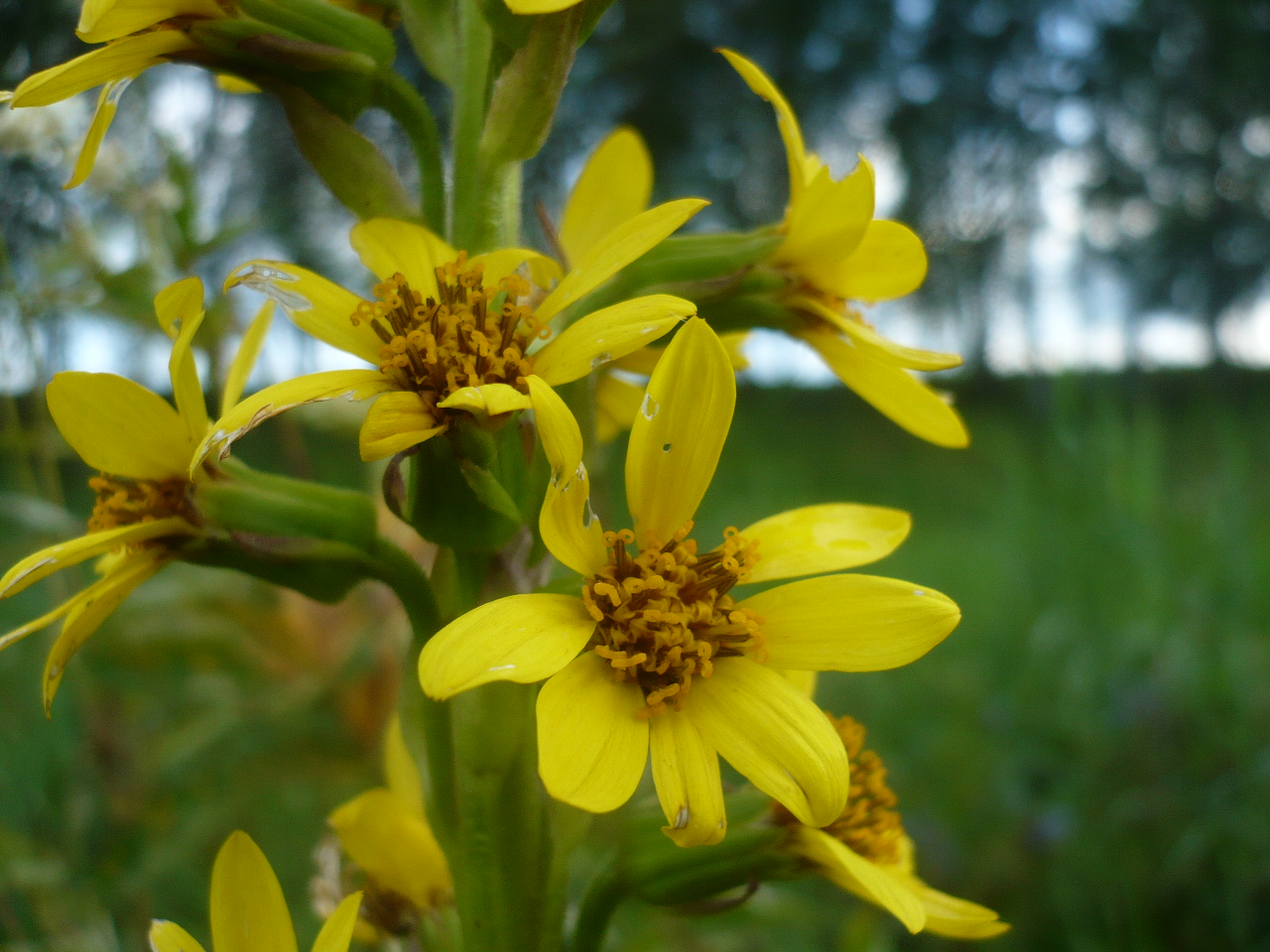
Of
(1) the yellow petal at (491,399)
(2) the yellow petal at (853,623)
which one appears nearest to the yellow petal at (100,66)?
(1) the yellow petal at (491,399)

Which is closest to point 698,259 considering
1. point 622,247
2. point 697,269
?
point 697,269

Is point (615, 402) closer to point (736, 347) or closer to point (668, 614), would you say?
point (736, 347)

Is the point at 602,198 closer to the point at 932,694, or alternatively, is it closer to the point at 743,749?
the point at 743,749

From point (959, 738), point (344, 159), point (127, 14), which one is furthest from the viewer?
point (959, 738)

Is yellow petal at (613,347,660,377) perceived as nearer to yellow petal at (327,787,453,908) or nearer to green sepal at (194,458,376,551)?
green sepal at (194,458,376,551)

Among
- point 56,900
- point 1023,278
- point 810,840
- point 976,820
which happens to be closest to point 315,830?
point 56,900

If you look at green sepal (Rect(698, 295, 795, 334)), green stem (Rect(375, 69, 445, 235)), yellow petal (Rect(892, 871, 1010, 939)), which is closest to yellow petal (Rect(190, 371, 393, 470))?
green stem (Rect(375, 69, 445, 235))
